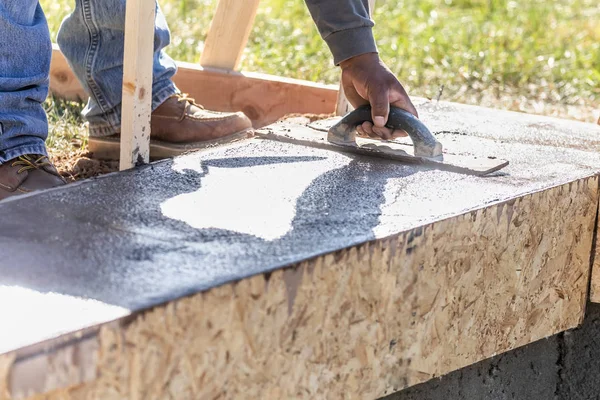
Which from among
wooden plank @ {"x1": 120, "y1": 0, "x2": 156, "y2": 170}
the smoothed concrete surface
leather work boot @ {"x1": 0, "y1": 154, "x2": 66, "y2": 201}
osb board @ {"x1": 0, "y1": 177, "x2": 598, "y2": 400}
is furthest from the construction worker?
the smoothed concrete surface

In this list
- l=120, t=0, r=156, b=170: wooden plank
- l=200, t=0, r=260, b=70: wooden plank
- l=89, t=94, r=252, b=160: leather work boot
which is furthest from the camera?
l=200, t=0, r=260, b=70: wooden plank

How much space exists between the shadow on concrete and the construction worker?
333mm

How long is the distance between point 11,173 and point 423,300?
1.03m

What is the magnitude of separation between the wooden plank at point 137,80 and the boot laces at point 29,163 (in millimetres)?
205

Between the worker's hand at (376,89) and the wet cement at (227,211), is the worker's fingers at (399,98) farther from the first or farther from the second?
the wet cement at (227,211)

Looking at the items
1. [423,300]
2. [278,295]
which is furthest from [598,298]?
[278,295]

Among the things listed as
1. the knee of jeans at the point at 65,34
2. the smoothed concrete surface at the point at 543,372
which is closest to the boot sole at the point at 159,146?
the knee of jeans at the point at 65,34

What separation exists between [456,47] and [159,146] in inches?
104

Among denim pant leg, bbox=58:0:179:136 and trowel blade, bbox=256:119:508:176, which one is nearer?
trowel blade, bbox=256:119:508:176

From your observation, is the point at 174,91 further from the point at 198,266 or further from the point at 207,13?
the point at 207,13

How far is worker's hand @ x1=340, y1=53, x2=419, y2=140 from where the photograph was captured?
7.61 ft

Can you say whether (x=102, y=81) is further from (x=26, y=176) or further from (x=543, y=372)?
(x=543, y=372)

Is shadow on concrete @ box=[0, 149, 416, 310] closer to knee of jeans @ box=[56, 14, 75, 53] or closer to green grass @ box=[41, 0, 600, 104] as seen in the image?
knee of jeans @ box=[56, 14, 75, 53]

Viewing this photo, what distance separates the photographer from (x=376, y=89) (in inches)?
91.7
